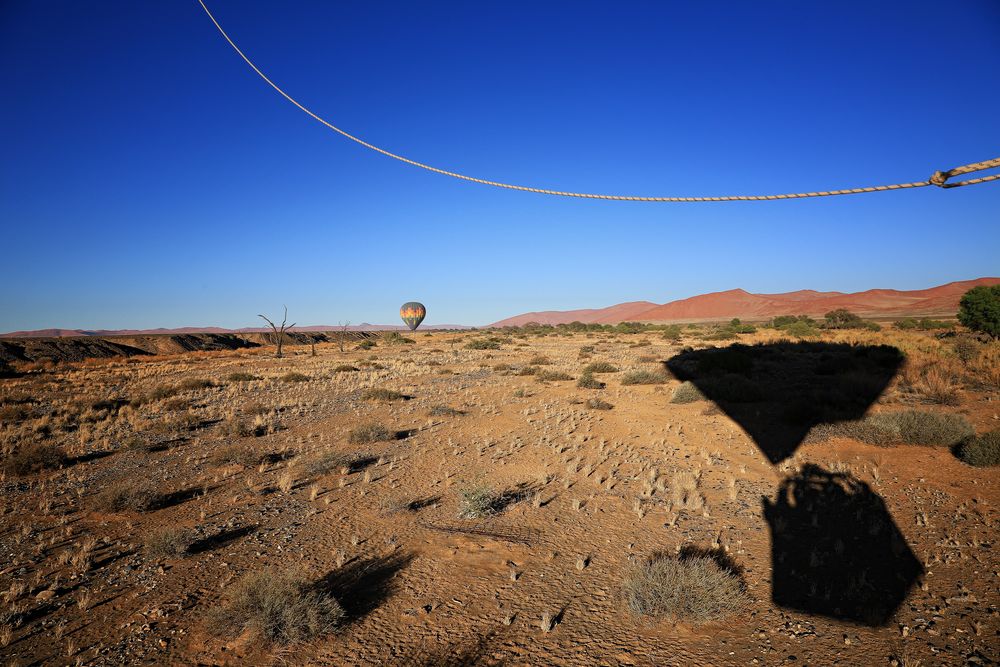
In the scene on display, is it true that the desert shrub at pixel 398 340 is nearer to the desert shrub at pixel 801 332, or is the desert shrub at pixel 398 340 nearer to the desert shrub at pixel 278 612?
the desert shrub at pixel 801 332

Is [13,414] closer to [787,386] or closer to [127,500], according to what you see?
[127,500]

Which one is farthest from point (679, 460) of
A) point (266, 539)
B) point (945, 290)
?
point (945, 290)

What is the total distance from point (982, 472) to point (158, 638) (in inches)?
410

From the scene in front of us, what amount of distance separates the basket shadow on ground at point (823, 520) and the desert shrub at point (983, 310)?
759 inches

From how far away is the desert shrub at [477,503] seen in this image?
6.18 m

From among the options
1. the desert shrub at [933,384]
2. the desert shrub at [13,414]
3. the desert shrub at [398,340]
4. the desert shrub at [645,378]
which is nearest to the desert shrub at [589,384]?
the desert shrub at [645,378]

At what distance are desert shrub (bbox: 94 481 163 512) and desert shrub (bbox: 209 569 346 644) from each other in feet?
11.2

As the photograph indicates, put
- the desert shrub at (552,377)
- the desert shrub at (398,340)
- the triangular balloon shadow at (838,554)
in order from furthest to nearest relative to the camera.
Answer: the desert shrub at (398,340), the desert shrub at (552,377), the triangular balloon shadow at (838,554)

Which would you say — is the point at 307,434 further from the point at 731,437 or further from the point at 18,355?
the point at 18,355

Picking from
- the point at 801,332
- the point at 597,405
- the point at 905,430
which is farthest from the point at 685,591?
the point at 801,332

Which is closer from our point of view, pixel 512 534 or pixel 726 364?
pixel 512 534

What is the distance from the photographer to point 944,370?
13516mm

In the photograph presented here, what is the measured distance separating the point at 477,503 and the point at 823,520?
4.55m

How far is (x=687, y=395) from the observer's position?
510 inches
